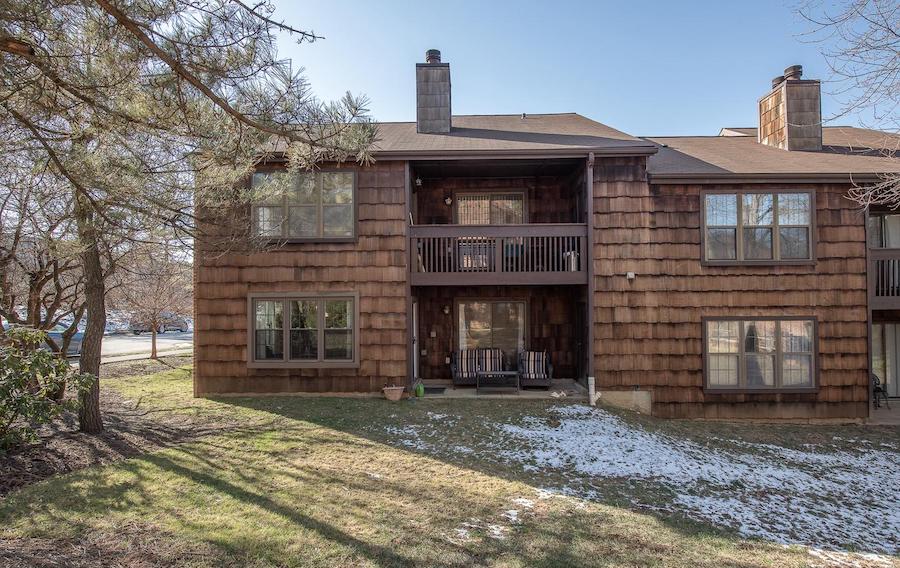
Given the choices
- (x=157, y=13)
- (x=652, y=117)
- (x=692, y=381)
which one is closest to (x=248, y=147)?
(x=157, y=13)

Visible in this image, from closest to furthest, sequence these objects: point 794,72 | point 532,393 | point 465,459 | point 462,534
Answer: point 462,534, point 465,459, point 532,393, point 794,72

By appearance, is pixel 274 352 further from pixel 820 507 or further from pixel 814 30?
pixel 814 30

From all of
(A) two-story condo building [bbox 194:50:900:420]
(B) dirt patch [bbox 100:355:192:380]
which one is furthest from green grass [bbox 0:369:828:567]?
(B) dirt patch [bbox 100:355:192:380]

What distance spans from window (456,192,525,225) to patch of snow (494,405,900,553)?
4.71 meters

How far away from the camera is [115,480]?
15.2ft

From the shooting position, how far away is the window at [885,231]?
10039 mm

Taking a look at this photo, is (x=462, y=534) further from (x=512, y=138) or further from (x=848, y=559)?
(x=512, y=138)

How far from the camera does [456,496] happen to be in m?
4.62

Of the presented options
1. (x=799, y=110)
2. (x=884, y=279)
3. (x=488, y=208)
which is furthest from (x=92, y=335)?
(x=799, y=110)

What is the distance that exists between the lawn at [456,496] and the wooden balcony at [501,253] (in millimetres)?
2548

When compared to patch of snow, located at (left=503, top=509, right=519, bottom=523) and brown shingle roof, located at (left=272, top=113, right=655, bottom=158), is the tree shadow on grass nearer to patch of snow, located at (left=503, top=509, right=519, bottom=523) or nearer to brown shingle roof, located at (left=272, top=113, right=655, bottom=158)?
patch of snow, located at (left=503, top=509, right=519, bottom=523)

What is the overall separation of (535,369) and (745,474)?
4.28 metres

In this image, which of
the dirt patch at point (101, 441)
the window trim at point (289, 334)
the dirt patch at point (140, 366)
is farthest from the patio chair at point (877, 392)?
the dirt patch at point (140, 366)

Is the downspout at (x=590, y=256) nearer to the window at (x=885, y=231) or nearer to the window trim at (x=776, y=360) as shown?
the window trim at (x=776, y=360)
